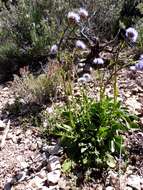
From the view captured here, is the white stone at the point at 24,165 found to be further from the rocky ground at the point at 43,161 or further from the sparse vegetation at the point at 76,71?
the sparse vegetation at the point at 76,71

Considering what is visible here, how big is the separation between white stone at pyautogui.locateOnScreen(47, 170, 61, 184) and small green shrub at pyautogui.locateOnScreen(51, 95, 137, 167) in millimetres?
192

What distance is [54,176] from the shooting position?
3.38 m

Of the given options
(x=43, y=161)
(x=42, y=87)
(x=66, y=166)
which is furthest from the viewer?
(x=42, y=87)

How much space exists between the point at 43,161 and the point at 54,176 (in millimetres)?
285

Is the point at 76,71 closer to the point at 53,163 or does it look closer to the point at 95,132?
the point at 95,132

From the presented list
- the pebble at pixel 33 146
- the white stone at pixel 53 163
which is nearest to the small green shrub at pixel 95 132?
the white stone at pixel 53 163

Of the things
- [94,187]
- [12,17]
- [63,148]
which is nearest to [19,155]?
[63,148]

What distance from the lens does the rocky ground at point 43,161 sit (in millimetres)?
3303

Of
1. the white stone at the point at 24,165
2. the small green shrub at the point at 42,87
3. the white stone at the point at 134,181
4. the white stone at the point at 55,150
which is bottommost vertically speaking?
the white stone at the point at 134,181

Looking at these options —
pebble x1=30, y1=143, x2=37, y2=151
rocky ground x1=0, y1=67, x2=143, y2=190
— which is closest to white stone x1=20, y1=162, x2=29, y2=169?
rocky ground x1=0, y1=67, x2=143, y2=190

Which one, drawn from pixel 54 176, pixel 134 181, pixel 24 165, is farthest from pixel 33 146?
pixel 134 181

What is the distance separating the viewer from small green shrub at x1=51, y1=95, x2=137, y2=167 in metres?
3.46

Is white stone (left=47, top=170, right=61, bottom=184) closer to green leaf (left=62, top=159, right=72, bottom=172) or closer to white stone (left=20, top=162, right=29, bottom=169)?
green leaf (left=62, top=159, right=72, bottom=172)

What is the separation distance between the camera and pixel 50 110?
4.26m
